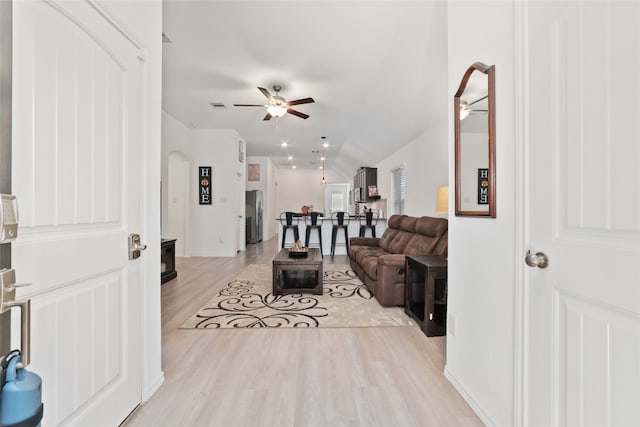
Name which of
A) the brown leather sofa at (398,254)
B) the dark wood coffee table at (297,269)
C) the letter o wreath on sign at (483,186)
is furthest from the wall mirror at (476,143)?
the dark wood coffee table at (297,269)

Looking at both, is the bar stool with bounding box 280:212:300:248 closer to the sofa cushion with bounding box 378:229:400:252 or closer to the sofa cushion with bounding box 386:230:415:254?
the sofa cushion with bounding box 378:229:400:252

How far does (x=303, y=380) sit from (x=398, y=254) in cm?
235

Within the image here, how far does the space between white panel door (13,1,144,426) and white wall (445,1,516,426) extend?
6.15 ft

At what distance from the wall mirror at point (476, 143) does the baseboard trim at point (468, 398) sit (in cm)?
104

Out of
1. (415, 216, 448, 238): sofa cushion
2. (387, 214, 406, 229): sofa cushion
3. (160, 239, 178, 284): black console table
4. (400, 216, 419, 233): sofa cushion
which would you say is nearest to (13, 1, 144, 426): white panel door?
(415, 216, 448, 238): sofa cushion

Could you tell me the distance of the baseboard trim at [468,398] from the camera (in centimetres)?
151

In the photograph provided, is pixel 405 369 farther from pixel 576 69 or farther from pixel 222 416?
pixel 576 69

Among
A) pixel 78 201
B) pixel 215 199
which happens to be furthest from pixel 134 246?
pixel 215 199

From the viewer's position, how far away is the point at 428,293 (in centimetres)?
255

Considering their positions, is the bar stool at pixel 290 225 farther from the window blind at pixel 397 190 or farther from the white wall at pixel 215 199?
the window blind at pixel 397 190

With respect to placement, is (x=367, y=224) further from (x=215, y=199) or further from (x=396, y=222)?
(x=215, y=199)

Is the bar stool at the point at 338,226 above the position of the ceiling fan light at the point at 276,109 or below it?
below

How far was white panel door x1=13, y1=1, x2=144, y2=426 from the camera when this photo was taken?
1004 mm

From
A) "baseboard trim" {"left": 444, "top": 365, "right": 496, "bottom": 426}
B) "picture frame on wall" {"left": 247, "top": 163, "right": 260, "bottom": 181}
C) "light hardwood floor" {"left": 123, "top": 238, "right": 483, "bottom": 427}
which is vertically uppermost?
"picture frame on wall" {"left": 247, "top": 163, "right": 260, "bottom": 181}
